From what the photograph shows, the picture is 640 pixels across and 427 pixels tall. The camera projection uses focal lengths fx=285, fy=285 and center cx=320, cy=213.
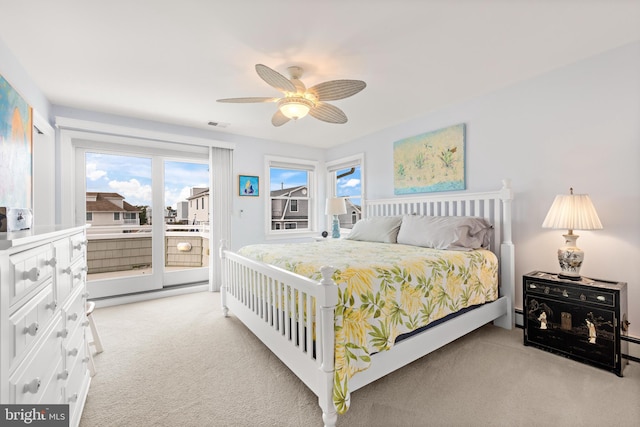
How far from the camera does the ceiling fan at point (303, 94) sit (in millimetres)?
2029

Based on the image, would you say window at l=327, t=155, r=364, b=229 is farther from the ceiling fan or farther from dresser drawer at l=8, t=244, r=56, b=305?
dresser drawer at l=8, t=244, r=56, b=305

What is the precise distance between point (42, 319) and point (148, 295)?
3.11 metres

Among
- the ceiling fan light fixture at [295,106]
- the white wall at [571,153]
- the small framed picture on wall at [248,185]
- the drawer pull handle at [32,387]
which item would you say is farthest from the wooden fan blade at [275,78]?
the small framed picture on wall at [248,185]

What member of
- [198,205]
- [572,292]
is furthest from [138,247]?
[572,292]

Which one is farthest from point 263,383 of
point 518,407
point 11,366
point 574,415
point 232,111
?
point 232,111

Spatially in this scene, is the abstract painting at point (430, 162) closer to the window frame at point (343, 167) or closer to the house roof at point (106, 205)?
the window frame at point (343, 167)

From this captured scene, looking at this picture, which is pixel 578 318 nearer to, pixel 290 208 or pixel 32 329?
pixel 32 329

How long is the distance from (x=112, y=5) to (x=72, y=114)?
2.31m

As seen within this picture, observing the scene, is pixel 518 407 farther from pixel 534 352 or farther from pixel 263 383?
pixel 263 383

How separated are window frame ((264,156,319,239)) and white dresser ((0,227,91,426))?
3.17 meters

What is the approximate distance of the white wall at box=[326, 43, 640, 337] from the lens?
2.19m

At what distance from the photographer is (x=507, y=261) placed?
9.12 feet

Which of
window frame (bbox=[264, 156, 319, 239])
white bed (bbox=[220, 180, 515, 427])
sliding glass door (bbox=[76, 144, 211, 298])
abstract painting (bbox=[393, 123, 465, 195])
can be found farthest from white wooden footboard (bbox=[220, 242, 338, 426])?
abstract painting (bbox=[393, 123, 465, 195])

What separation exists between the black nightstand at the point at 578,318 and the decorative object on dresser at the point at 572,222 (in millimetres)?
116
